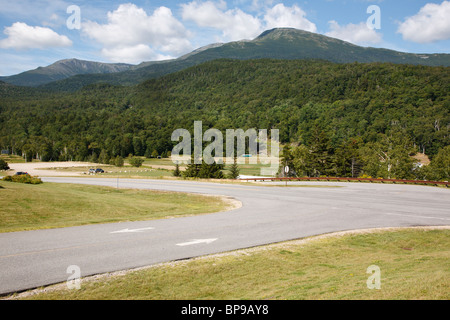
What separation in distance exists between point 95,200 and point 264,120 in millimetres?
166563

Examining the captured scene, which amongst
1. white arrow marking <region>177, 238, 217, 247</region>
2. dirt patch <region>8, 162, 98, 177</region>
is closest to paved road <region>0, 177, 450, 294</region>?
white arrow marking <region>177, 238, 217, 247</region>

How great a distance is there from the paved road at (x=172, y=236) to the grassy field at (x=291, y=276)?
1023 mm

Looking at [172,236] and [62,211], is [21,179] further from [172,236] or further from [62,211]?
[172,236]

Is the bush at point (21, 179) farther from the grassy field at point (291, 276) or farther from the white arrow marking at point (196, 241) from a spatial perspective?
the grassy field at point (291, 276)

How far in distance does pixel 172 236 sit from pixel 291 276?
600 centimetres

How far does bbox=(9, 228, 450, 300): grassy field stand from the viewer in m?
6.92

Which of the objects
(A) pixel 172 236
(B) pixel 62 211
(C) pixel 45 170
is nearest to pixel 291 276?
(A) pixel 172 236

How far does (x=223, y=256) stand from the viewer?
35.6 ft

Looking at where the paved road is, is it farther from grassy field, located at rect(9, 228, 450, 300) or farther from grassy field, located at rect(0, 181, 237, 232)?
grassy field, located at rect(0, 181, 237, 232)

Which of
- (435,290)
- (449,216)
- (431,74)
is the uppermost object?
(431,74)

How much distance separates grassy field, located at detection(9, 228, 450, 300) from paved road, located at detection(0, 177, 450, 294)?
1023 millimetres

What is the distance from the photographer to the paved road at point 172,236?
9.38 meters
